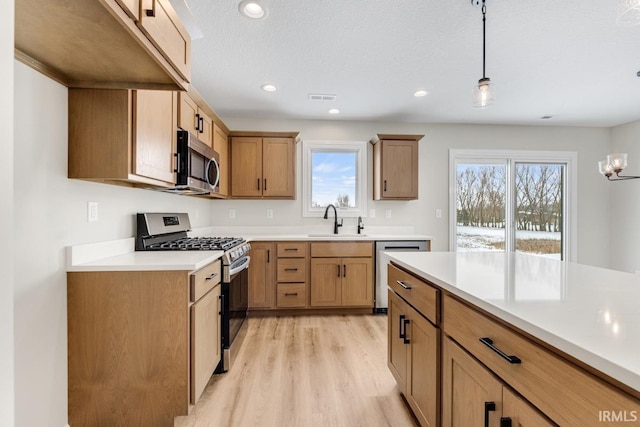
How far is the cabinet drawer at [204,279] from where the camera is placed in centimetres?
162

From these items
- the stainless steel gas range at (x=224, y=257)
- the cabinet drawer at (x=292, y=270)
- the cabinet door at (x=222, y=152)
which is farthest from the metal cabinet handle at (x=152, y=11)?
the cabinet drawer at (x=292, y=270)

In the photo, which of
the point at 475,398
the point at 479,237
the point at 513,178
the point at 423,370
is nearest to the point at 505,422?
the point at 475,398

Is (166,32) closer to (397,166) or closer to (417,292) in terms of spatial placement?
(417,292)

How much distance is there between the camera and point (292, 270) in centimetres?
338

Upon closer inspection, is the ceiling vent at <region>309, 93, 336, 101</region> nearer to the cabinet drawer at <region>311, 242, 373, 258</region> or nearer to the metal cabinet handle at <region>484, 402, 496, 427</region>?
the cabinet drawer at <region>311, 242, 373, 258</region>

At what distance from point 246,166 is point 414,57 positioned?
218 centimetres

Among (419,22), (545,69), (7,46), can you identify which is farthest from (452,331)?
(545,69)

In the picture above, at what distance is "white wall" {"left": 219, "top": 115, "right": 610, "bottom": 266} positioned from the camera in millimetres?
3994

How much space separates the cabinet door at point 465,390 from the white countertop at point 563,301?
22 cm

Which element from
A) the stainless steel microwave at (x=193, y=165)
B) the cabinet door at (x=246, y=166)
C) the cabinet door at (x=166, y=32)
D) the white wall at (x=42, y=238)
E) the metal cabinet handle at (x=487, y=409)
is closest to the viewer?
the metal cabinet handle at (x=487, y=409)

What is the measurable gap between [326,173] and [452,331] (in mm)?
3141

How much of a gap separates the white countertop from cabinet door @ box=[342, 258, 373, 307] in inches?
71.4

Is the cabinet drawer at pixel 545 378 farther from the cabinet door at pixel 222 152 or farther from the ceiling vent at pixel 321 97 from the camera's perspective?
the cabinet door at pixel 222 152

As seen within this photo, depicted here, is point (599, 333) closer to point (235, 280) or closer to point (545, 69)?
point (235, 280)
